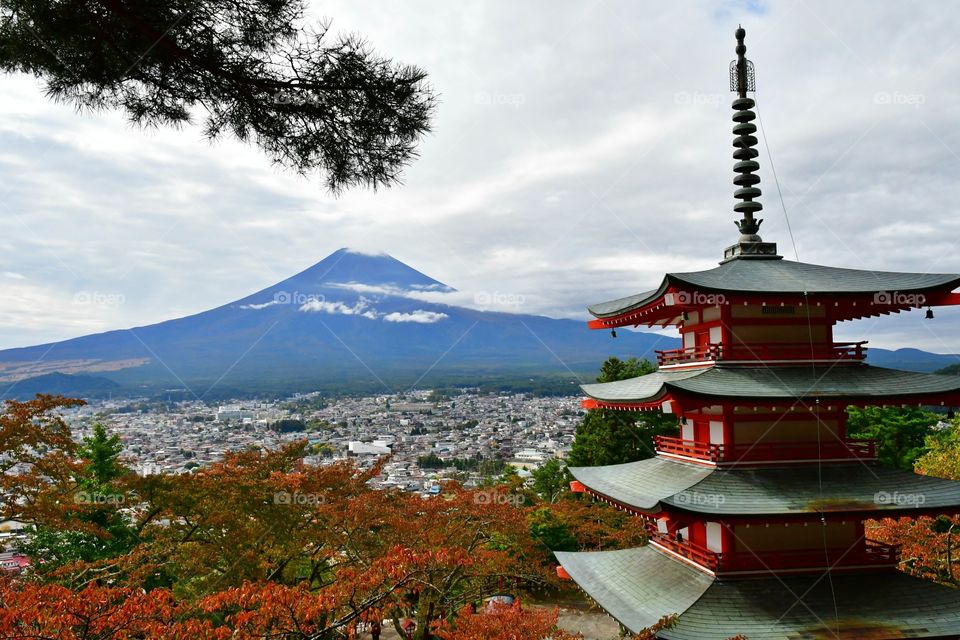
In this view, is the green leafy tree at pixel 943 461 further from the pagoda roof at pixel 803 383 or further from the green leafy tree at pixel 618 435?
the pagoda roof at pixel 803 383

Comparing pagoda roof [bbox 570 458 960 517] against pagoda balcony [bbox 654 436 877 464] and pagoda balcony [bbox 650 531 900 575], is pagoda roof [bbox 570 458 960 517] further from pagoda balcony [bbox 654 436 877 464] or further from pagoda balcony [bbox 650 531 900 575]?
pagoda balcony [bbox 650 531 900 575]

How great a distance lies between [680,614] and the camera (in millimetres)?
9094

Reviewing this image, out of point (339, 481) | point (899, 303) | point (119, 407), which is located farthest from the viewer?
point (119, 407)

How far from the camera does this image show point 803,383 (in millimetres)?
10211

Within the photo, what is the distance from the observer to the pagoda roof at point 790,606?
8.67 metres

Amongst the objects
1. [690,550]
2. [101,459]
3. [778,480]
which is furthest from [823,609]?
[101,459]

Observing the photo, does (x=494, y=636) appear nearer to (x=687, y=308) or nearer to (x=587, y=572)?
(x=587, y=572)

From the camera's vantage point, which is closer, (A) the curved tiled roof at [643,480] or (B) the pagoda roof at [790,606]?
(B) the pagoda roof at [790,606]

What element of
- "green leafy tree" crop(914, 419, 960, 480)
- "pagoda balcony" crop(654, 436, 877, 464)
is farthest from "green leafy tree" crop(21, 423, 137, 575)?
"green leafy tree" crop(914, 419, 960, 480)

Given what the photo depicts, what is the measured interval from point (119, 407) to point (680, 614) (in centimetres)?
8688

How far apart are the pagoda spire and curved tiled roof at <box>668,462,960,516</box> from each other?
4.45 metres

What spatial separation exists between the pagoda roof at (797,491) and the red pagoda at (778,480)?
0.10ft

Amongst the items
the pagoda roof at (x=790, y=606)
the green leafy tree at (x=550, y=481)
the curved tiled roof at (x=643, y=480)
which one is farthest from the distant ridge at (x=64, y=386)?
the pagoda roof at (x=790, y=606)

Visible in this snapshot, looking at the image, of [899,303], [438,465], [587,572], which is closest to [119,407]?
[438,465]
